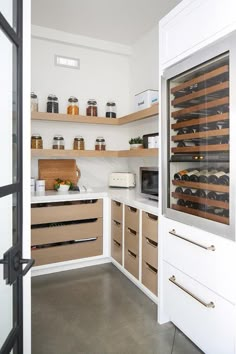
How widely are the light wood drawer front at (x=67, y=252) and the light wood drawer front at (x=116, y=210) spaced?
13.4 inches

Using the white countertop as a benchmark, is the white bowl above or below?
above

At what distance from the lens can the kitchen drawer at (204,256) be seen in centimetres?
146

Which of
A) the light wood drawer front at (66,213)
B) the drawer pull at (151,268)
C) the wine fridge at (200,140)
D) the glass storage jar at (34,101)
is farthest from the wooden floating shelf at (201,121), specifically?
the glass storage jar at (34,101)

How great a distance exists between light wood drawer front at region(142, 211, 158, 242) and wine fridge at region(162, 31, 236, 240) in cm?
33

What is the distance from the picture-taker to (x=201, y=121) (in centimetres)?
173

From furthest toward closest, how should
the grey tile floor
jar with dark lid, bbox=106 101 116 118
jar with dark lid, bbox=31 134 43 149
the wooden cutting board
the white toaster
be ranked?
jar with dark lid, bbox=106 101 116 118 → the white toaster → the wooden cutting board → jar with dark lid, bbox=31 134 43 149 → the grey tile floor

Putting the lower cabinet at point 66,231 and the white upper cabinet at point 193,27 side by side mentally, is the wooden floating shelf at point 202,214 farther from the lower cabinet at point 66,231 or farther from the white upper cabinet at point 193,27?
the lower cabinet at point 66,231

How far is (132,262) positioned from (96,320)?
0.72 m

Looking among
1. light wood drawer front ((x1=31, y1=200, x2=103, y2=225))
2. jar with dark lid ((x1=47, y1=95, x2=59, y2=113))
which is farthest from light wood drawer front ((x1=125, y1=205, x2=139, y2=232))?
jar with dark lid ((x1=47, y1=95, x2=59, y2=113))

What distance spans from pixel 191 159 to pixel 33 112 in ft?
Result: 6.60

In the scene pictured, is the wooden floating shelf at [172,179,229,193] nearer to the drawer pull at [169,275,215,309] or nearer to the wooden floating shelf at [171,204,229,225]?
the wooden floating shelf at [171,204,229,225]

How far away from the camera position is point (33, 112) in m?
3.03

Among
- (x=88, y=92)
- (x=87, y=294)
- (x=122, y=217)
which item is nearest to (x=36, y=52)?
(x=88, y=92)

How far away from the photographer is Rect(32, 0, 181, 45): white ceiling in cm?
269
